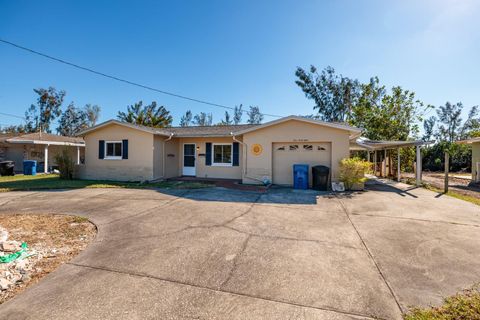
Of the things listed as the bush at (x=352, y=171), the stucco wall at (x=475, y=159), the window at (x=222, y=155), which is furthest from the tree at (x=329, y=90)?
the bush at (x=352, y=171)

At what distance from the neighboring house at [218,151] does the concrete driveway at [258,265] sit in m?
4.32

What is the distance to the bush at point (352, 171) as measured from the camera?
366 inches

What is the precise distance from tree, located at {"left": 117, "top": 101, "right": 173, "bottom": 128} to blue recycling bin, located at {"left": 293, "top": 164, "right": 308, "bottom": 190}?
75.1 ft

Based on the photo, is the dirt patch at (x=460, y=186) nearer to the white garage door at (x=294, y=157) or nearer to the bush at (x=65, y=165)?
the white garage door at (x=294, y=157)

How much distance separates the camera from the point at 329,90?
100.0ft

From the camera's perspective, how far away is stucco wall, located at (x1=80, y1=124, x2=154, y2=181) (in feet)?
38.7

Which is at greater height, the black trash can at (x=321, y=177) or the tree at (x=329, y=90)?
the tree at (x=329, y=90)

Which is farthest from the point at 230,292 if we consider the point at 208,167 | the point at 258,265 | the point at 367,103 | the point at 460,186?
the point at 367,103

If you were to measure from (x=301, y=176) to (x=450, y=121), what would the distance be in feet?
173

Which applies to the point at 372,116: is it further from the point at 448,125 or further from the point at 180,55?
the point at 448,125

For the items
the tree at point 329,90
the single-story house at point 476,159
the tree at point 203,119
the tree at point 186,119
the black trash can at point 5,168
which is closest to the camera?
the single-story house at point 476,159

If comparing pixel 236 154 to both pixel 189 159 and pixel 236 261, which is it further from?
pixel 236 261

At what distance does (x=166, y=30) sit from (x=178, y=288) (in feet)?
44.0

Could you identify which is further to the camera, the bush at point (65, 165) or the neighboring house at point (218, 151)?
the bush at point (65, 165)
